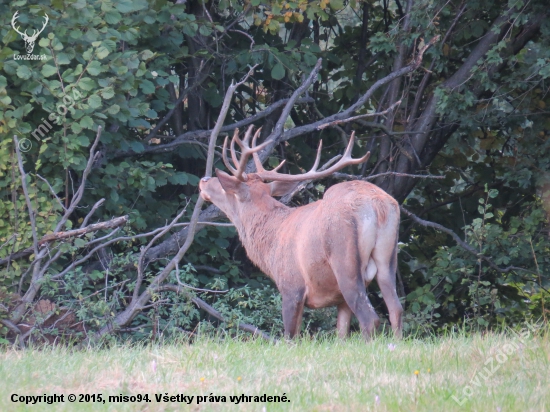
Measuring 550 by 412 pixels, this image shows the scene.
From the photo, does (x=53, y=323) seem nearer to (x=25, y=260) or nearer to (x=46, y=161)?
(x=25, y=260)

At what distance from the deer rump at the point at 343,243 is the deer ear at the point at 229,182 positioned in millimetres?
1034

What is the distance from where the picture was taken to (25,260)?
8.40 meters

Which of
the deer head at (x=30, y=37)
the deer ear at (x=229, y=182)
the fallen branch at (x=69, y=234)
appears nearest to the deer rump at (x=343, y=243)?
the deer ear at (x=229, y=182)

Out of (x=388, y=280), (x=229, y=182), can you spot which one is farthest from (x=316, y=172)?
(x=388, y=280)

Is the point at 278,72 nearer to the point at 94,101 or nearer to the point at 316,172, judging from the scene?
the point at 316,172

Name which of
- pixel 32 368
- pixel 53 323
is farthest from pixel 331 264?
pixel 53 323

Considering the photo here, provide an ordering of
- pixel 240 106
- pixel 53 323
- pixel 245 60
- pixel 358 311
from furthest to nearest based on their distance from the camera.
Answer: pixel 240 106 → pixel 245 60 → pixel 53 323 → pixel 358 311

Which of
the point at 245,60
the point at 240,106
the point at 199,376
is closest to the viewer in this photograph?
the point at 199,376

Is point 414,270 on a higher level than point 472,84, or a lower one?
lower

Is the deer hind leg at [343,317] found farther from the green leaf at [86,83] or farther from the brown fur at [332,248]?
the green leaf at [86,83]

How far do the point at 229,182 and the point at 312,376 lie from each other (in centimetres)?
360

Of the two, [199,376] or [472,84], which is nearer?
[199,376]

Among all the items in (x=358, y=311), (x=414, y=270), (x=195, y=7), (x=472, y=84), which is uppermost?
(x=195, y=7)

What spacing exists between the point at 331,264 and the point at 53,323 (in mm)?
3323
